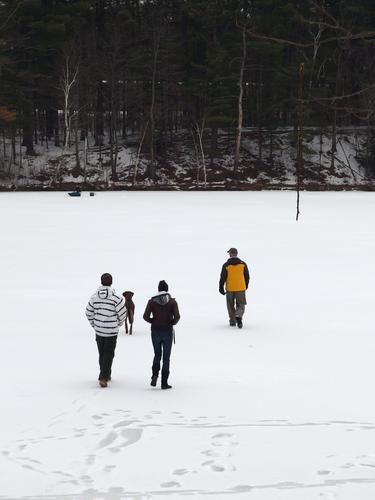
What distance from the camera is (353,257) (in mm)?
22531

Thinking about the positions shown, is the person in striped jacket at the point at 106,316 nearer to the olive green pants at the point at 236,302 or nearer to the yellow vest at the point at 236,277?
the yellow vest at the point at 236,277

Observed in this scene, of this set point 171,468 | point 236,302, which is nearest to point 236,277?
point 236,302

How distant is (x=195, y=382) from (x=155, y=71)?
171ft

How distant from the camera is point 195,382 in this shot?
32.3 ft

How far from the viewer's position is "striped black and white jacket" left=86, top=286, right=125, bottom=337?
9.16 meters

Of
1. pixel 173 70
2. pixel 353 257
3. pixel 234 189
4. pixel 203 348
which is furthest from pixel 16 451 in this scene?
pixel 173 70

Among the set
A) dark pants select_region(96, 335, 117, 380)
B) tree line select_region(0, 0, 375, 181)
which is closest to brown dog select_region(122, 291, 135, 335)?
dark pants select_region(96, 335, 117, 380)

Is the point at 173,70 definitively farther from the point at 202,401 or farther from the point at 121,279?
the point at 202,401

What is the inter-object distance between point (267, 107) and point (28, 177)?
76.4 ft

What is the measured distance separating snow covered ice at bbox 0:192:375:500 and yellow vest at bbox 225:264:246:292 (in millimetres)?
840

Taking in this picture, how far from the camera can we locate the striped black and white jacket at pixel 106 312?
9156 mm

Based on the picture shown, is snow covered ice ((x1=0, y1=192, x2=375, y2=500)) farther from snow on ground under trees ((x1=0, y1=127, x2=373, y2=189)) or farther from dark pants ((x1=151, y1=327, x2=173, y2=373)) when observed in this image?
snow on ground under trees ((x1=0, y1=127, x2=373, y2=189))

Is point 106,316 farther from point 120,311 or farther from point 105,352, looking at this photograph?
point 105,352

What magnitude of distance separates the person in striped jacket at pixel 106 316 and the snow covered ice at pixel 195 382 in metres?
0.59
